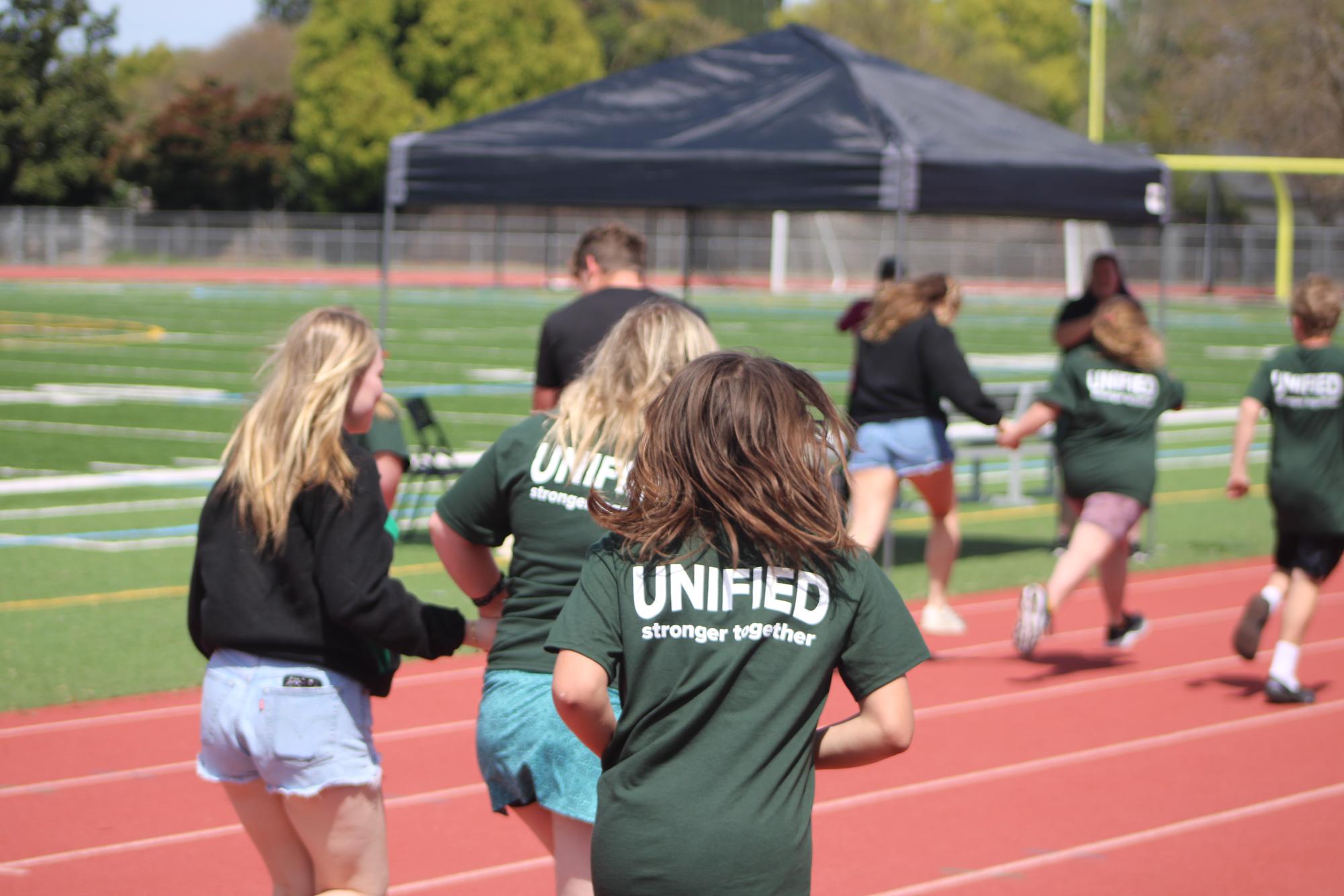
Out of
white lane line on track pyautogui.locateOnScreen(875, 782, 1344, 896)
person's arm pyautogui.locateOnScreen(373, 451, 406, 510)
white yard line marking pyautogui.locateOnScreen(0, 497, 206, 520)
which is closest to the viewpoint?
white lane line on track pyautogui.locateOnScreen(875, 782, 1344, 896)

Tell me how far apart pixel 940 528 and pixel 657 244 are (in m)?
49.6

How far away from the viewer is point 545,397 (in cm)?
690

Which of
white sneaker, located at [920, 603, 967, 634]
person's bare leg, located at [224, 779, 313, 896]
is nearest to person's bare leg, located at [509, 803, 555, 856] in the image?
person's bare leg, located at [224, 779, 313, 896]

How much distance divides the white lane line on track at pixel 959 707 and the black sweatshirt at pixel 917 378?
1.31 metres

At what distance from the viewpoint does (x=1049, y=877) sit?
16.0 feet

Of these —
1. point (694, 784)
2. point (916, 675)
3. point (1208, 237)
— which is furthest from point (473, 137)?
point (1208, 237)

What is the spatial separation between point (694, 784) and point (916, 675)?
5099 mm

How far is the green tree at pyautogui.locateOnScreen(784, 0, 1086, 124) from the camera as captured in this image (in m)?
74.5

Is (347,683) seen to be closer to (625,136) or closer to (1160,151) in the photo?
(625,136)

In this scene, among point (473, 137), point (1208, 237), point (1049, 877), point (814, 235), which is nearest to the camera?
point (1049, 877)

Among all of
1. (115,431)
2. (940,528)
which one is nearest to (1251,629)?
(940,528)

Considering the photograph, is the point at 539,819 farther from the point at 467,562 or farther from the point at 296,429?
the point at 296,429

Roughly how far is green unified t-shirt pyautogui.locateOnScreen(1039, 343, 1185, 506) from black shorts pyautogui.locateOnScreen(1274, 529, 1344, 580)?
760mm

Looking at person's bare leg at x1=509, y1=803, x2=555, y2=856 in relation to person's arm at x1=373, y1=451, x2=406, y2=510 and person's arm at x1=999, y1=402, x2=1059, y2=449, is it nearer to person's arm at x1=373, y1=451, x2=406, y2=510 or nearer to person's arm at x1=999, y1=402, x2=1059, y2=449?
person's arm at x1=373, y1=451, x2=406, y2=510
